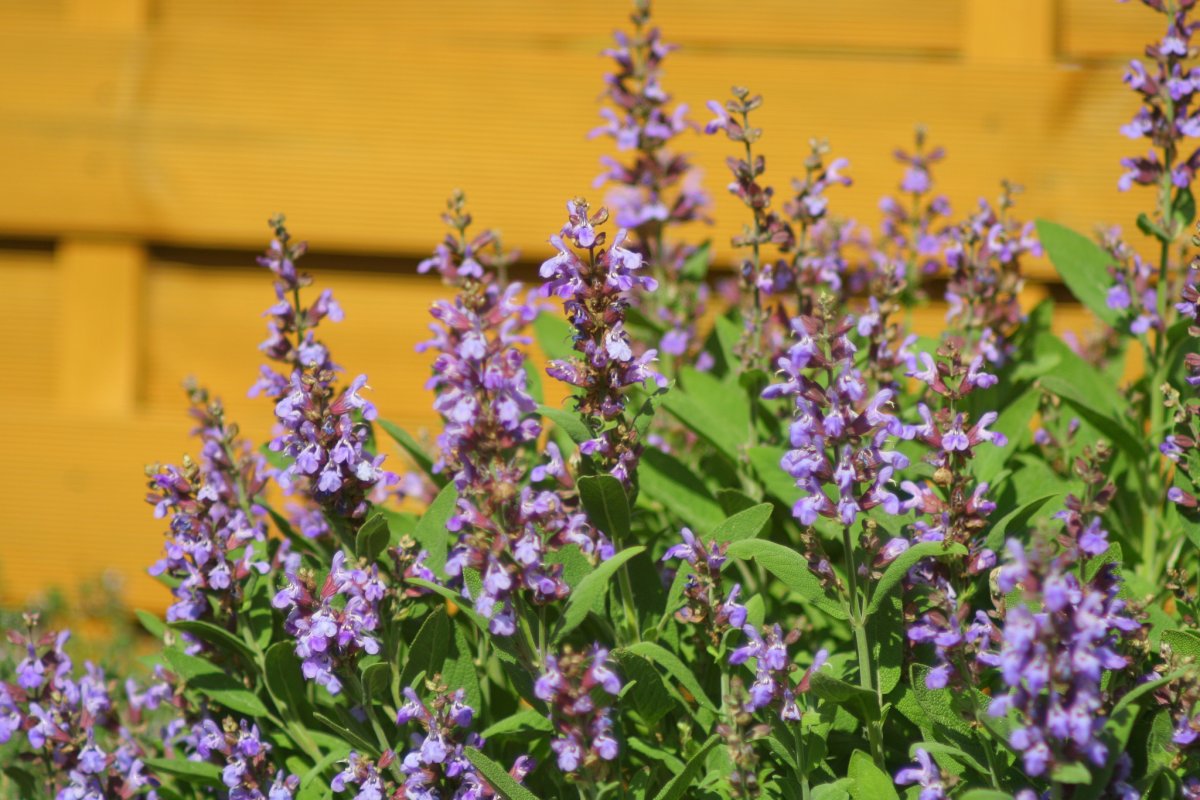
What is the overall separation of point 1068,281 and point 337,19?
255 cm

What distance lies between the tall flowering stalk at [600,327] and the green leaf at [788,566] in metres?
0.24

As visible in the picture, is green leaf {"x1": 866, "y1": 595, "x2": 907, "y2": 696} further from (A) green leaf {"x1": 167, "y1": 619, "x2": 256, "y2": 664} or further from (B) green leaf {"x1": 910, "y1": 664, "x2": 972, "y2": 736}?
(A) green leaf {"x1": 167, "y1": 619, "x2": 256, "y2": 664}

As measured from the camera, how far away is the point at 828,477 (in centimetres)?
173

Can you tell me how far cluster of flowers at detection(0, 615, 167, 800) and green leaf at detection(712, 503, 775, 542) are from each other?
3.59ft

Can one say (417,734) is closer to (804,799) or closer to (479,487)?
(479,487)

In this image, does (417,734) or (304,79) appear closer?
(417,734)

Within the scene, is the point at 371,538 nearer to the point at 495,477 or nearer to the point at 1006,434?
the point at 495,477

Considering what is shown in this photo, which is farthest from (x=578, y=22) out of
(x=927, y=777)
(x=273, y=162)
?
(x=927, y=777)

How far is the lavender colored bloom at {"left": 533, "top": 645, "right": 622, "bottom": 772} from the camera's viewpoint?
1658 millimetres

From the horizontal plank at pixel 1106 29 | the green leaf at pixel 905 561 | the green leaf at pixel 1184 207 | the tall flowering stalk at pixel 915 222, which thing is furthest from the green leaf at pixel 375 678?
the horizontal plank at pixel 1106 29

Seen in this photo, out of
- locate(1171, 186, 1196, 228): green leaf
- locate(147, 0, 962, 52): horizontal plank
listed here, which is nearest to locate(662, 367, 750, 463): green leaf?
locate(1171, 186, 1196, 228): green leaf

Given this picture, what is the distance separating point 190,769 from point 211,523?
1.40 ft

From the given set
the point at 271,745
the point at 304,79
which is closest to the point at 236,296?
the point at 304,79

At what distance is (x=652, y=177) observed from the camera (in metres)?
2.69
